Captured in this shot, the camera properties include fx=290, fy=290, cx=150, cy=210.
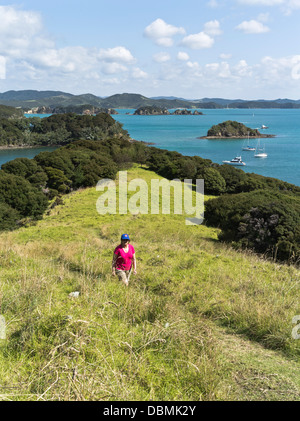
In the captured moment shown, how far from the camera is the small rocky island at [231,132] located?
12825 cm

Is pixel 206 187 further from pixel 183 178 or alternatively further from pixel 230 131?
pixel 230 131

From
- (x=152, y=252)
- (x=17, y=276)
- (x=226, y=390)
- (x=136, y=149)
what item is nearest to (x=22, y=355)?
(x=226, y=390)

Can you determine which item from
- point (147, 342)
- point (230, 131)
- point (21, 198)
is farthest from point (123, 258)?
point (230, 131)

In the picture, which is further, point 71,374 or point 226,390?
point 226,390

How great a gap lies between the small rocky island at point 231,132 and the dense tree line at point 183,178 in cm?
7878

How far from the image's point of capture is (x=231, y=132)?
13100cm

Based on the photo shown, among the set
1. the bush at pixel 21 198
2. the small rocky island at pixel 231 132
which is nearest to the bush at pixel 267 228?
the bush at pixel 21 198

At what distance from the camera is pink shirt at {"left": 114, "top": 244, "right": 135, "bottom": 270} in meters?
6.75

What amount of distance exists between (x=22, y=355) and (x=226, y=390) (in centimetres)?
245

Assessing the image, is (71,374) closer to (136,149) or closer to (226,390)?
(226,390)

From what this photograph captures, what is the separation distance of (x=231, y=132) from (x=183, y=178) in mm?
96806

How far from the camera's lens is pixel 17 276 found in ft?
21.2

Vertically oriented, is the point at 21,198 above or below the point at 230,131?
below

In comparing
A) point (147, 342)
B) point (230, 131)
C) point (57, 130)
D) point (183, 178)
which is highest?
point (230, 131)
